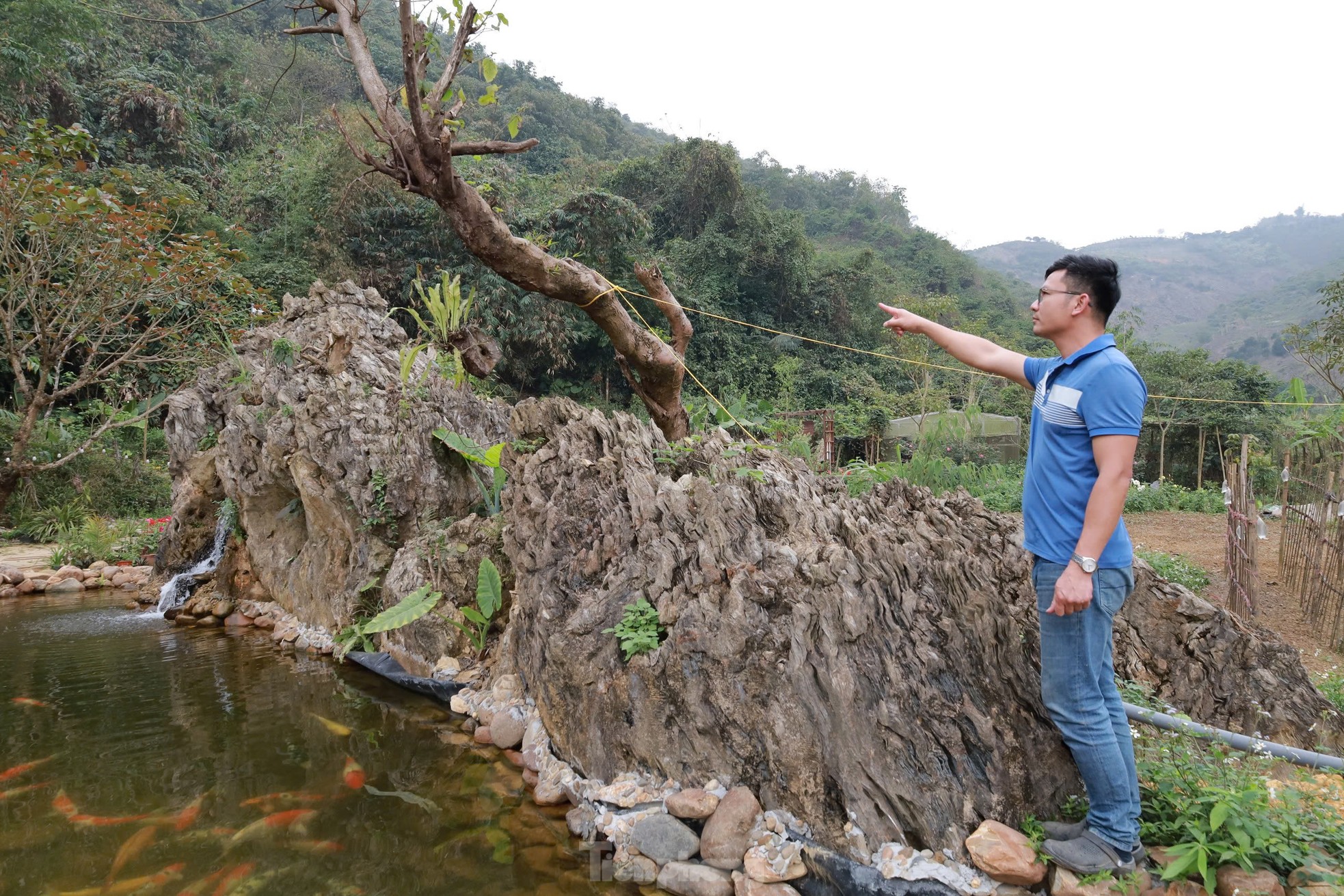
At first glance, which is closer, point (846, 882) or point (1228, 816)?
point (1228, 816)

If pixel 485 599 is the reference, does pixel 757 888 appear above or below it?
below

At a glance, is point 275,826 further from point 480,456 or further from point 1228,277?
point 1228,277

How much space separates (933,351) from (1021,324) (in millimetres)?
10482

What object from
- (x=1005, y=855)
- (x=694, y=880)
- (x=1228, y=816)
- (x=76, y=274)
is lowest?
(x=694, y=880)

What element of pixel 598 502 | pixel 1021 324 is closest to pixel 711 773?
pixel 598 502

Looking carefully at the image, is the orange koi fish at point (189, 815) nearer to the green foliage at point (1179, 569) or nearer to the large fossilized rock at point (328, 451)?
the large fossilized rock at point (328, 451)

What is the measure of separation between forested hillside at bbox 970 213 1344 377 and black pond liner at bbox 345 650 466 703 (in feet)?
102

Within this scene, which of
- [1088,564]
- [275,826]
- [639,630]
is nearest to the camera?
[1088,564]

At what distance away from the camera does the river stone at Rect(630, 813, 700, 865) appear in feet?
8.75

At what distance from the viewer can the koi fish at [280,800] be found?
316 cm

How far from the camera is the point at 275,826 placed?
9.88 feet

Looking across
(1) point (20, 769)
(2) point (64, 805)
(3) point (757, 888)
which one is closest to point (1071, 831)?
(3) point (757, 888)

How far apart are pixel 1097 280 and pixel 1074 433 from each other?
478mm

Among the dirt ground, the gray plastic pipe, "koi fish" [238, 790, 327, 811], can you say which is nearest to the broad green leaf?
"koi fish" [238, 790, 327, 811]
